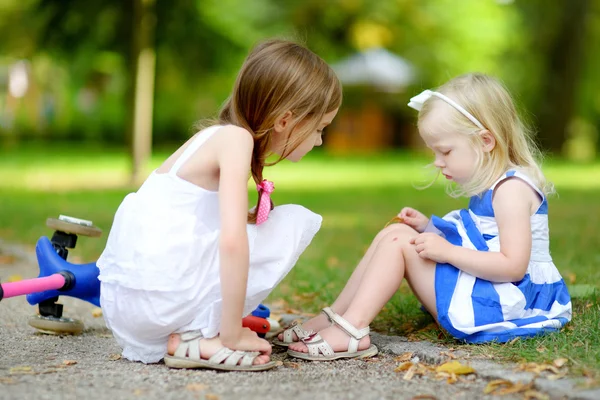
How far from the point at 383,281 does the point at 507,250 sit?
17.0 inches

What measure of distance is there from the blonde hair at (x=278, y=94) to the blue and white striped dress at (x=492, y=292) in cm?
60

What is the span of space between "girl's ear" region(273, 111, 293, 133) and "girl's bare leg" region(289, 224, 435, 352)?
1.76 ft

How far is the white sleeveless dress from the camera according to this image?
258 centimetres

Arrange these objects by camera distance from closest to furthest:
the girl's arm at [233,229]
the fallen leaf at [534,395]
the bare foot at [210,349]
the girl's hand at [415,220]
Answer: the fallen leaf at [534,395] < the girl's arm at [233,229] < the bare foot at [210,349] < the girl's hand at [415,220]

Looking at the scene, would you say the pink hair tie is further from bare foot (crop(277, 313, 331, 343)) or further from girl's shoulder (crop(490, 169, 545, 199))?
girl's shoulder (crop(490, 169, 545, 199))

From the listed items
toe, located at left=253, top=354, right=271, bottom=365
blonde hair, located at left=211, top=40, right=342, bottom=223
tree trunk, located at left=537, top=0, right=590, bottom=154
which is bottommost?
toe, located at left=253, top=354, right=271, bottom=365

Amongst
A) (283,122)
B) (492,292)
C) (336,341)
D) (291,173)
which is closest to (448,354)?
(492,292)

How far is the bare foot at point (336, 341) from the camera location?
2.76 metres

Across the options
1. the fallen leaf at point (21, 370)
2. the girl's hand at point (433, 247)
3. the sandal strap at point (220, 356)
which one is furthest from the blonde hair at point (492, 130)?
the fallen leaf at point (21, 370)

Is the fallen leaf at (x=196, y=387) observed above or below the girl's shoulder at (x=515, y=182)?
below

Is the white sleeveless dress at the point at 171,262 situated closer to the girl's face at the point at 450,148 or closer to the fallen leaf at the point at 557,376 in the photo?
the girl's face at the point at 450,148

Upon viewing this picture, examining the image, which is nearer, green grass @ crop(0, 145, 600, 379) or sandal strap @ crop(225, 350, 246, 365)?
sandal strap @ crop(225, 350, 246, 365)

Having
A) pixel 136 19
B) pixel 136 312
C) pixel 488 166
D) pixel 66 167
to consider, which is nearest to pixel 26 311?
pixel 136 312

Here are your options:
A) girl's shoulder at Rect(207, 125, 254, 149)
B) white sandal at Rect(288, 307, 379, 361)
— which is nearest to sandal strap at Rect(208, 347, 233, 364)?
white sandal at Rect(288, 307, 379, 361)
